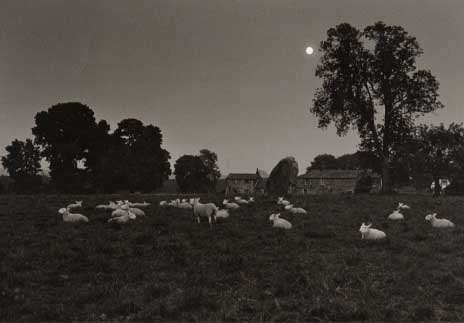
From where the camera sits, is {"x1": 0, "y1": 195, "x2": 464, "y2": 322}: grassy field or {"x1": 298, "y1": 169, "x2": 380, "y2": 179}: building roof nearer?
{"x1": 0, "y1": 195, "x2": 464, "y2": 322}: grassy field

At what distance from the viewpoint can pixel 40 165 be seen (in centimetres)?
6325

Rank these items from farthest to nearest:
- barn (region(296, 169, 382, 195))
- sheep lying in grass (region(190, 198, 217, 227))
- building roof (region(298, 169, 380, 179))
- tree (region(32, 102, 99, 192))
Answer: building roof (region(298, 169, 380, 179))
barn (region(296, 169, 382, 195))
tree (region(32, 102, 99, 192))
sheep lying in grass (region(190, 198, 217, 227))

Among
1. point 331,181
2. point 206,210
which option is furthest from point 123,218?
point 331,181

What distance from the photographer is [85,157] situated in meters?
54.7

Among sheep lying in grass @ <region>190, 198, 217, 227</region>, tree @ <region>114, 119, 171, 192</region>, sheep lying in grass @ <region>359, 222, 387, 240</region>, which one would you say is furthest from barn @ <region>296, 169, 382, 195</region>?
sheep lying in grass @ <region>359, 222, 387, 240</region>

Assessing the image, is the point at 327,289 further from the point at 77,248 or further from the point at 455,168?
the point at 455,168

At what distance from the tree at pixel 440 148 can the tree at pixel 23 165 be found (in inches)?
2094

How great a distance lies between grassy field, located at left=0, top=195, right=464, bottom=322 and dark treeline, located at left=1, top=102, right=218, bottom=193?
1501 inches

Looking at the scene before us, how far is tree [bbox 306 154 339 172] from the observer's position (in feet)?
474

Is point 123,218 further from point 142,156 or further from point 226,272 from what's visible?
point 142,156

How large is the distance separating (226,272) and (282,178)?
22.9 m

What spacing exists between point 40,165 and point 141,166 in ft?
52.6

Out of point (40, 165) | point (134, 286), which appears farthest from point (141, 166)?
point (134, 286)

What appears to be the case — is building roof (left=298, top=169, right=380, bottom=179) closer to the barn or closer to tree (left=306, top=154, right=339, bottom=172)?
the barn
